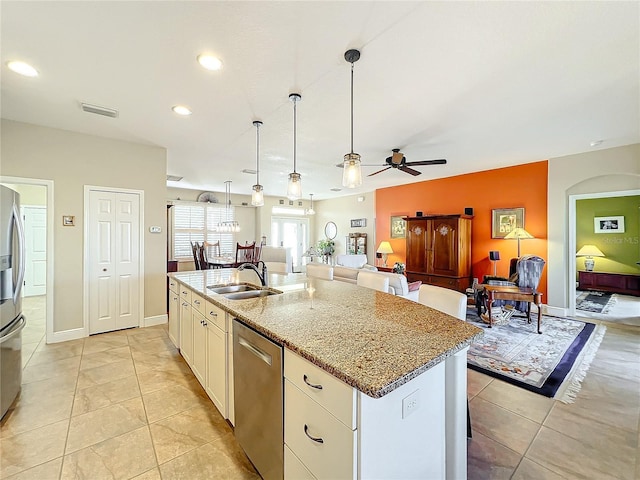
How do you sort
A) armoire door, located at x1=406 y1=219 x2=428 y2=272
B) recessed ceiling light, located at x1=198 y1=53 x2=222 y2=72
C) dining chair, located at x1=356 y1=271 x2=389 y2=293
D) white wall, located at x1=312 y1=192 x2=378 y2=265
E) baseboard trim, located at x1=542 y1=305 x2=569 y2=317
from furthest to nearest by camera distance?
white wall, located at x1=312 y1=192 x2=378 y2=265 < armoire door, located at x1=406 y1=219 x2=428 y2=272 < baseboard trim, located at x1=542 y1=305 x2=569 y2=317 < dining chair, located at x1=356 y1=271 x2=389 y2=293 < recessed ceiling light, located at x1=198 y1=53 x2=222 y2=72

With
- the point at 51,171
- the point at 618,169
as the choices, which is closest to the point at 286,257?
the point at 51,171

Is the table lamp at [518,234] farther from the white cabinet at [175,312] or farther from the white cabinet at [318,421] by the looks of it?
the white cabinet at [175,312]

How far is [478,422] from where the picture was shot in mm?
1996

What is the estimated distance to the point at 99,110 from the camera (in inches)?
114

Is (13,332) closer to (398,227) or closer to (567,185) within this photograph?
(398,227)

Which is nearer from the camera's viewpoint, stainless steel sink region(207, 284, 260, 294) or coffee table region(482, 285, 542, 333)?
stainless steel sink region(207, 284, 260, 294)

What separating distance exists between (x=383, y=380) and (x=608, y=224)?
8622 mm

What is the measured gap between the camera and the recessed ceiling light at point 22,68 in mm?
2115

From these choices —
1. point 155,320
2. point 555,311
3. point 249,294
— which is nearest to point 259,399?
point 249,294

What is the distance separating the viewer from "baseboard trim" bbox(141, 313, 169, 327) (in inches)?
158

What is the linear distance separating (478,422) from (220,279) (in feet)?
8.39

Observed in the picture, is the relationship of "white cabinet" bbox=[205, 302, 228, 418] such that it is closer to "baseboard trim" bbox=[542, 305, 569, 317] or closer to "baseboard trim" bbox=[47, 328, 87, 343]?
"baseboard trim" bbox=[47, 328, 87, 343]

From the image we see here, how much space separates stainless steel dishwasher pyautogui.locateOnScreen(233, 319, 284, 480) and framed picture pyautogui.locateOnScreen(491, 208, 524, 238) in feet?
17.7

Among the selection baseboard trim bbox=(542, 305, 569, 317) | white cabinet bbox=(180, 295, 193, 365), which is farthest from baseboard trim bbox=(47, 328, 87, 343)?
baseboard trim bbox=(542, 305, 569, 317)
